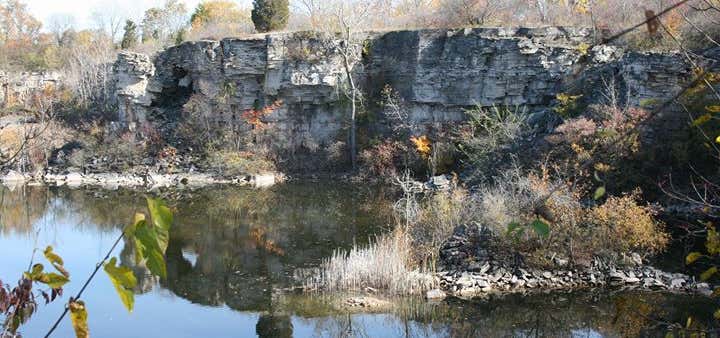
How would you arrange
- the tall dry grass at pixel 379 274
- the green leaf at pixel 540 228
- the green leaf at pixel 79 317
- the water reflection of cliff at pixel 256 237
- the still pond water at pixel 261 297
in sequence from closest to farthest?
1. the green leaf at pixel 540 228
2. the green leaf at pixel 79 317
3. the still pond water at pixel 261 297
4. the tall dry grass at pixel 379 274
5. the water reflection of cliff at pixel 256 237

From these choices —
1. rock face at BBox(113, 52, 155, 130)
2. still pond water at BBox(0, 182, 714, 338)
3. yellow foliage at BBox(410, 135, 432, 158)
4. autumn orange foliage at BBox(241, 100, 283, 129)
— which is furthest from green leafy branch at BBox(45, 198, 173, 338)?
rock face at BBox(113, 52, 155, 130)

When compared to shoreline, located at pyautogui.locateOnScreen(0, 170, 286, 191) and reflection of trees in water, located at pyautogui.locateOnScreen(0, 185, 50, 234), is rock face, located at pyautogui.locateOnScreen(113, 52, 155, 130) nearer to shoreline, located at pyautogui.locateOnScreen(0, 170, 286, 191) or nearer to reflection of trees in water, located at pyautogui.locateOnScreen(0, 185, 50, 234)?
shoreline, located at pyautogui.locateOnScreen(0, 170, 286, 191)

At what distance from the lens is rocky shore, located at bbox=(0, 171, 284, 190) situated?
2677 centimetres

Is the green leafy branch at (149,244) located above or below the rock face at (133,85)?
above

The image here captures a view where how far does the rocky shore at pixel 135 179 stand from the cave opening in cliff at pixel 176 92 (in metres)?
Answer: 6.60

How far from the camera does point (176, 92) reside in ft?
114

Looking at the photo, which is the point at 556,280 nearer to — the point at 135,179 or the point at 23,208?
the point at 23,208

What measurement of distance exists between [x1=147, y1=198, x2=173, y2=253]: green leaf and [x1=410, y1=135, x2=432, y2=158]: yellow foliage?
24.4 m

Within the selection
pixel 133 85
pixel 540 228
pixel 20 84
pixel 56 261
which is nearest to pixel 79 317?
pixel 56 261

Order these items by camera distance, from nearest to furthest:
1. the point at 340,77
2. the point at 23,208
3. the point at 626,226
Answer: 1. the point at 626,226
2. the point at 23,208
3. the point at 340,77

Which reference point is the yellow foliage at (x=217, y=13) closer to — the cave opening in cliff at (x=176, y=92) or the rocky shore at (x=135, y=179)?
the cave opening in cliff at (x=176, y=92)

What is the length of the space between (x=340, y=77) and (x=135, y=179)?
31.9 feet

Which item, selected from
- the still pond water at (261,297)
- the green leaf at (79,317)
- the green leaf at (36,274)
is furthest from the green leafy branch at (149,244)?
the still pond water at (261,297)

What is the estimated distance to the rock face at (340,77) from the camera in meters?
25.2
